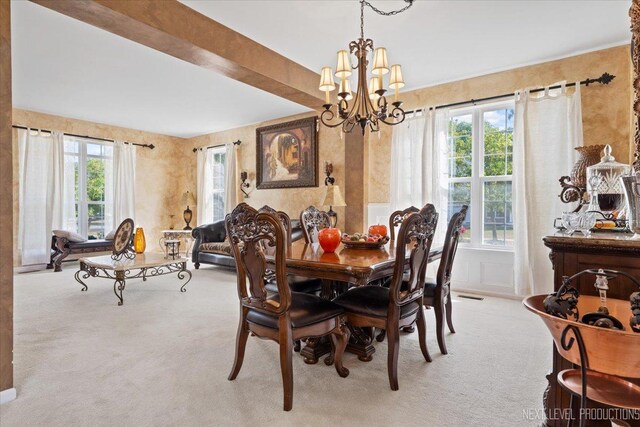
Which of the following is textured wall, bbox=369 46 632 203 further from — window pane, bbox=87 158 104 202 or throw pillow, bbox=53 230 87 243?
window pane, bbox=87 158 104 202

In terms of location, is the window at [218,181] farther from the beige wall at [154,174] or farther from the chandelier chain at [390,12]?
the chandelier chain at [390,12]

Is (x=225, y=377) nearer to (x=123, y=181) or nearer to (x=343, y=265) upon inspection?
(x=343, y=265)

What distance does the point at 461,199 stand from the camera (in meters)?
4.52

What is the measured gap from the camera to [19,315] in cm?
341

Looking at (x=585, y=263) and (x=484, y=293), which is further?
(x=484, y=293)

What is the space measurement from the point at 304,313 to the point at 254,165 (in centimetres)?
535

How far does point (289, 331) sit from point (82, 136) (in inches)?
262

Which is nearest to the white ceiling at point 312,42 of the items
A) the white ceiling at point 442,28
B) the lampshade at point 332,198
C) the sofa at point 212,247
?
the white ceiling at point 442,28

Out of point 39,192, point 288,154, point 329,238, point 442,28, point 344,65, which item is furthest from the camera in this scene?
point 288,154

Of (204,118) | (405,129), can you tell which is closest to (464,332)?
(405,129)

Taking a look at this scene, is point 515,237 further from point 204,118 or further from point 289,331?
point 204,118

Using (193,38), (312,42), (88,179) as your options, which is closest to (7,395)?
(193,38)

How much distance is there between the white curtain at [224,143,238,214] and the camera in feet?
23.3

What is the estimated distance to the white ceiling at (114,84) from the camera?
3.36m
